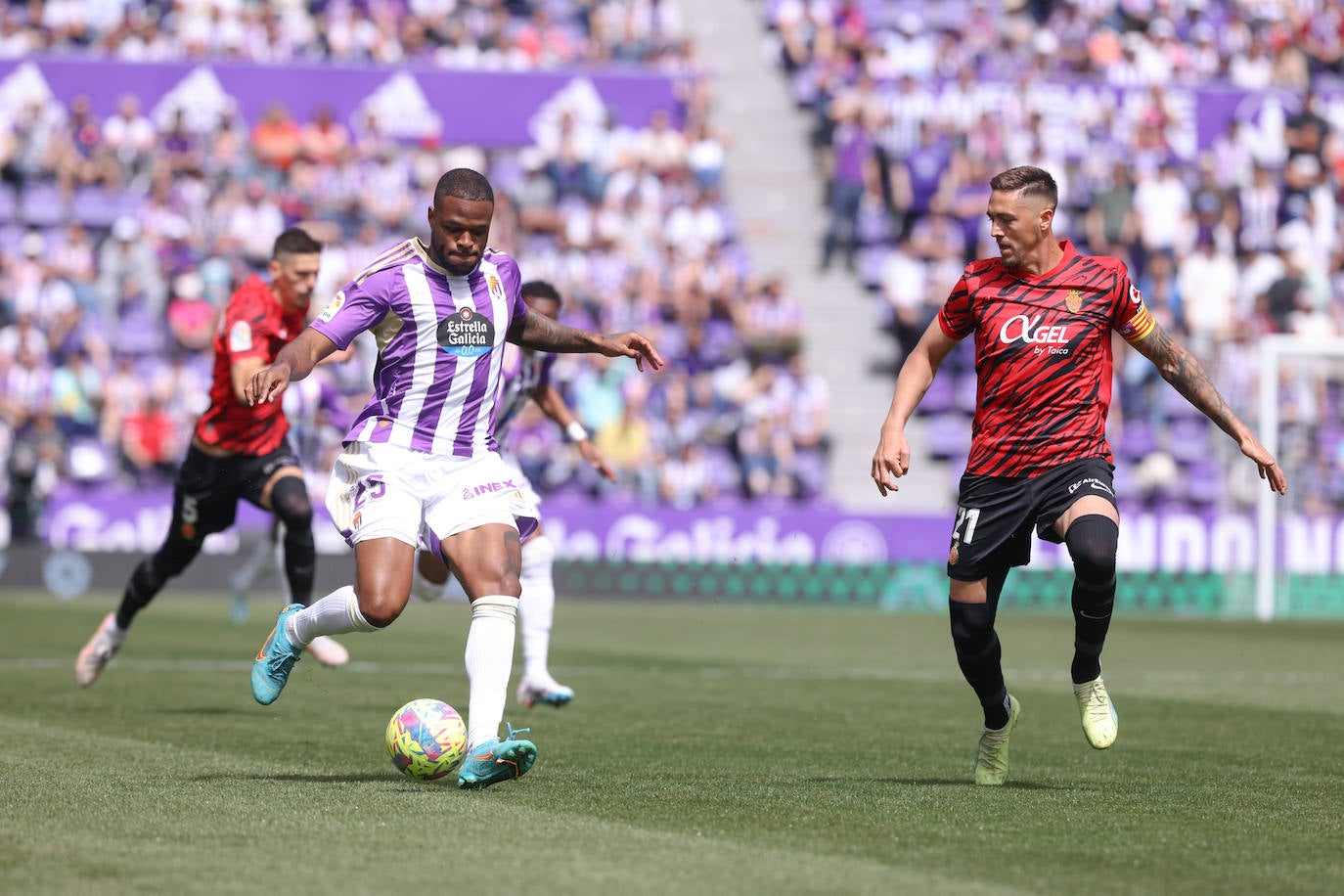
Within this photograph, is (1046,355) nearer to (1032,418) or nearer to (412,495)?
(1032,418)

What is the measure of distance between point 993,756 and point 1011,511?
1036mm

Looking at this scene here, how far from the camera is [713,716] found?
11000 mm

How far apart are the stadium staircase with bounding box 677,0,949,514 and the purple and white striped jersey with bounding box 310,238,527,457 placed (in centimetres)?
1575

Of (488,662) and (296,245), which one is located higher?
(296,245)

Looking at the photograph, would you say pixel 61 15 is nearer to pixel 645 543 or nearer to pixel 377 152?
pixel 377 152

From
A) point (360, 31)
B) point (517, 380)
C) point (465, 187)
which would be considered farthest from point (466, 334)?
point (360, 31)

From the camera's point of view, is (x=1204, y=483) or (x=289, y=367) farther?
(x=1204, y=483)

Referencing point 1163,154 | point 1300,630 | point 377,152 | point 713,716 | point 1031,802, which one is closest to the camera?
point 1031,802

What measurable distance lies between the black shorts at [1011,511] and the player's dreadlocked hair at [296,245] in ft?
15.6

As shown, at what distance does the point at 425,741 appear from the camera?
7.64 metres

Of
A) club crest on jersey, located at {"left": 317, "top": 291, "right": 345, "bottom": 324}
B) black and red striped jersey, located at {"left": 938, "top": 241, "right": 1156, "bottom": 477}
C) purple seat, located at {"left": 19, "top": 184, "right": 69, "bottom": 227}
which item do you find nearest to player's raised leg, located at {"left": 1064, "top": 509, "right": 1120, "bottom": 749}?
black and red striped jersey, located at {"left": 938, "top": 241, "right": 1156, "bottom": 477}

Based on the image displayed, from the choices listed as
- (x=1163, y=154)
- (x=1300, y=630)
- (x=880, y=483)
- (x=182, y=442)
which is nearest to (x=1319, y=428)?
(x=1300, y=630)

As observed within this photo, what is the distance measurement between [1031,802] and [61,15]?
23.1 metres

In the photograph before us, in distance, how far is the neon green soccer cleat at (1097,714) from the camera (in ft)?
26.8
